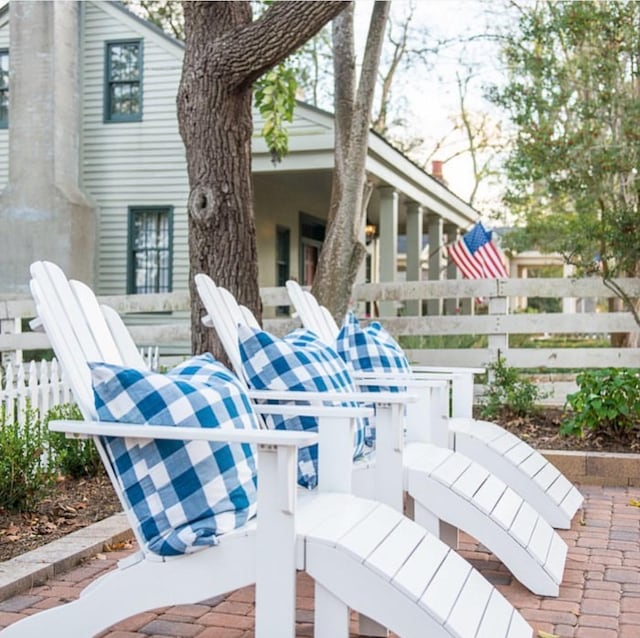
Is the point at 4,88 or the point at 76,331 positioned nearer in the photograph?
the point at 76,331

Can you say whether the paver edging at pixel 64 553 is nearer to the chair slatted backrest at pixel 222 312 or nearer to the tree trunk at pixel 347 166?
the chair slatted backrest at pixel 222 312

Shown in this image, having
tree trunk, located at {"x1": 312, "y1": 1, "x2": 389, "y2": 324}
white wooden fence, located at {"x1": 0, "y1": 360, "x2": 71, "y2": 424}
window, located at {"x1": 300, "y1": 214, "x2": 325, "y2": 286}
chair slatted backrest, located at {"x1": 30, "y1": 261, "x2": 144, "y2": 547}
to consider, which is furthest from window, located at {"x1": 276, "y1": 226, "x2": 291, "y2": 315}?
chair slatted backrest, located at {"x1": 30, "y1": 261, "x2": 144, "y2": 547}

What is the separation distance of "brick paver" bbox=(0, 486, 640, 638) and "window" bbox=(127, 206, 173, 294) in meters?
10.5

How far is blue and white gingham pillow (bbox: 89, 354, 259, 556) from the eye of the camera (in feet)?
9.16

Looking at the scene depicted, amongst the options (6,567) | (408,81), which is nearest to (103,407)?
(6,567)

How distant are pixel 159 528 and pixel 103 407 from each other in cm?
42

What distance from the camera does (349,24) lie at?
946cm

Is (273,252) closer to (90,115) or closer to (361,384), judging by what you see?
(90,115)

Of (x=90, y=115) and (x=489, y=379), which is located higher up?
(x=90, y=115)

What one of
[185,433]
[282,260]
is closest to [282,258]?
[282,260]

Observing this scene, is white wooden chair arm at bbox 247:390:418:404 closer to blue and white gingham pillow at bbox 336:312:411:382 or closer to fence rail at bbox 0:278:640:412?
blue and white gingham pillow at bbox 336:312:411:382

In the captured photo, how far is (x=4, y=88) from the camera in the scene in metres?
15.2

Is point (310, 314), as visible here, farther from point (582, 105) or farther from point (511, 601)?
point (582, 105)

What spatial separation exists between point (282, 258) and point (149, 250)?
285 cm
